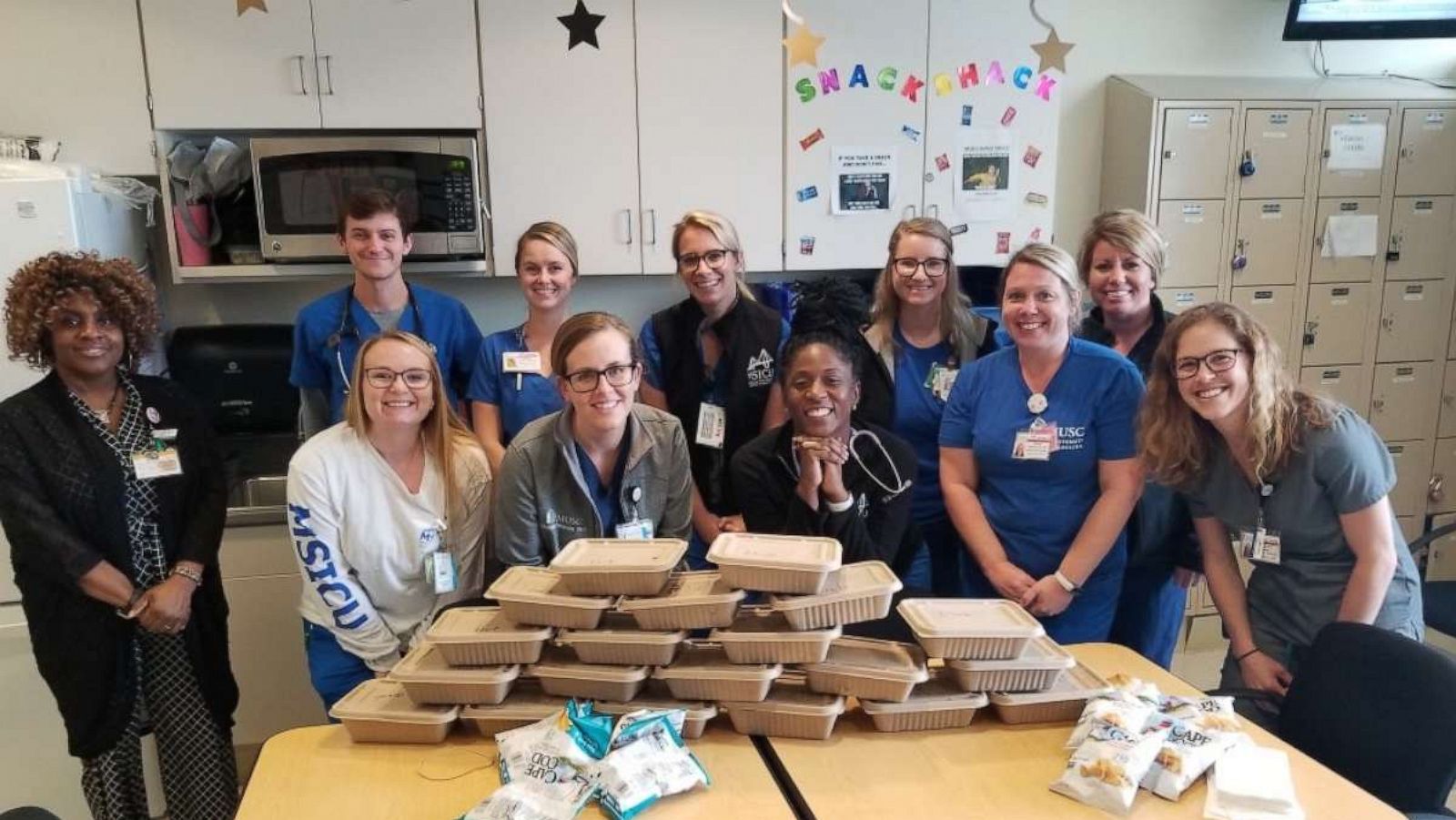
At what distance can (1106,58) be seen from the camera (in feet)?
12.7

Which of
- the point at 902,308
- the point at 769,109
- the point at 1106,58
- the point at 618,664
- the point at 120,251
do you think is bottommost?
the point at 618,664

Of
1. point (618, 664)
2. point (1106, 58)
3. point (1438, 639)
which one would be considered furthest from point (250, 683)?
point (1438, 639)

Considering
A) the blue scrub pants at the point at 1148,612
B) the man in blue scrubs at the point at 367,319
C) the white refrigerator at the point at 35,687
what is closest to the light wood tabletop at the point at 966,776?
the blue scrub pants at the point at 1148,612

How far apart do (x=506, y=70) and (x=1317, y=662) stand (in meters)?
2.76

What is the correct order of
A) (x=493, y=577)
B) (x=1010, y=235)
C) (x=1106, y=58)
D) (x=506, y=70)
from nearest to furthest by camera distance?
(x=493, y=577) → (x=506, y=70) → (x=1010, y=235) → (x=1106, y=58)

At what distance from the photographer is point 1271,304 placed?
3.75 m

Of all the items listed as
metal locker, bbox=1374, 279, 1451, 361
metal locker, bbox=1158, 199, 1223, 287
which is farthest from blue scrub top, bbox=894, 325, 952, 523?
metal locker, bbox=1374, 279, 1451, 361

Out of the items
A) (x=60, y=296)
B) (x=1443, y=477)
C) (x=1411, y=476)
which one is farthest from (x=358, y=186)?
(x=1443, y=477)

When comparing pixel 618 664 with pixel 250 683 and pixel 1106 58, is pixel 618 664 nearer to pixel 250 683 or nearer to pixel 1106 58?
pixel 250 683

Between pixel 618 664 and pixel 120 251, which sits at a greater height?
pixel 120 251

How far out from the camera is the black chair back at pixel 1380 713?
5.11 ft

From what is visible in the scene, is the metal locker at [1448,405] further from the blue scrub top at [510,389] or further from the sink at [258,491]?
the sink at [258,491]

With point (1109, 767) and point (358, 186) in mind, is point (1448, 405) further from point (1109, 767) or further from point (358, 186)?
point (358, 186)

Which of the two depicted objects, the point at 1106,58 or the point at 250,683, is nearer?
the point at 250,683
